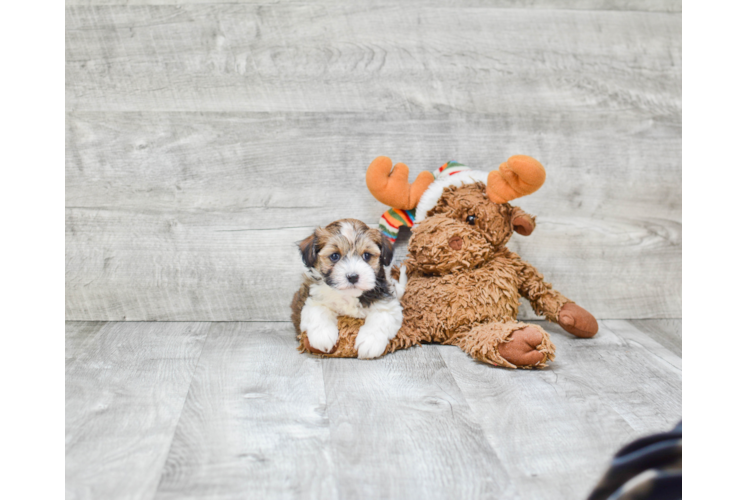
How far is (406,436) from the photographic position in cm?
131

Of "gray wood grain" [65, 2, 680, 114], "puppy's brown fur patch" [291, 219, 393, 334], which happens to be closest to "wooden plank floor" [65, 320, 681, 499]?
"puppy's brown fur patch" [291, 219, 393, 334]

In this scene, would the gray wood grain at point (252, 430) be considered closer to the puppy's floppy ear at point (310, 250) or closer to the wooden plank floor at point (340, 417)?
the wooden plank floor at point (340, 417)

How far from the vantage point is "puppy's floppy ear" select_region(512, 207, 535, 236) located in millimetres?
1911

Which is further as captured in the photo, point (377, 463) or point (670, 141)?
point (670, 141)

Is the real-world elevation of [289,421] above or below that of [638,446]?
below

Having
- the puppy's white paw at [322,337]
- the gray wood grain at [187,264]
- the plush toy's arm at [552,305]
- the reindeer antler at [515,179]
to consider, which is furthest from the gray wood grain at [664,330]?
the puppy's white paw at [322,337]

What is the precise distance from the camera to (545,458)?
123cm

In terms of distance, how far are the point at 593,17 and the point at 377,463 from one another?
1654mm

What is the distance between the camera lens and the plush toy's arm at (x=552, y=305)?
198 centimetres

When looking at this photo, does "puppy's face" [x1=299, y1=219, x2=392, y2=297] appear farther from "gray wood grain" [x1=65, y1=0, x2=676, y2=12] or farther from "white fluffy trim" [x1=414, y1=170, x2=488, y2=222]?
"gray wood grain" [x1=65, y1=0, x2=676, y2=12]

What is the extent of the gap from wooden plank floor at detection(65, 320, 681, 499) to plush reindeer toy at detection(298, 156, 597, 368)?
8 centimetres

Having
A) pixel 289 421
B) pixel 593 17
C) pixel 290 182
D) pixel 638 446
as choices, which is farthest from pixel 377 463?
pixel 593 17

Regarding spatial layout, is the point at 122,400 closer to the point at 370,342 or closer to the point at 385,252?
the point at 370,342
